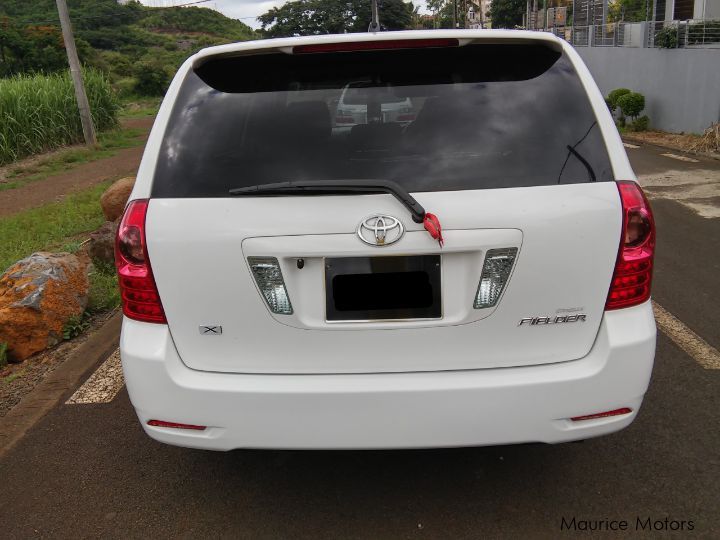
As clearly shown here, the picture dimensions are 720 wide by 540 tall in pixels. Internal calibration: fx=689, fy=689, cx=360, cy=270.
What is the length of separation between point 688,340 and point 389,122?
2.84m

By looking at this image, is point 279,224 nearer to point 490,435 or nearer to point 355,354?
point 355,354

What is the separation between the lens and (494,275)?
7.48ft

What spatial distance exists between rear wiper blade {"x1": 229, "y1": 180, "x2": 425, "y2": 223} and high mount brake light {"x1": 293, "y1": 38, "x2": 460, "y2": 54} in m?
0.54

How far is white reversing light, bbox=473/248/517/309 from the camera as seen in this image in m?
2.26

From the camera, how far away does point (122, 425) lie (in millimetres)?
3547

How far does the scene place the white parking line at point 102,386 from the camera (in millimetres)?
3881

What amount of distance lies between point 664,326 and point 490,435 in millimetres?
2704

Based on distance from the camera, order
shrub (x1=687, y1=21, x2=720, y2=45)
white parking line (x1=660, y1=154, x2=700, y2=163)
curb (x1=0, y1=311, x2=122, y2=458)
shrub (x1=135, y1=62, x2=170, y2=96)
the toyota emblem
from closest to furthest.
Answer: the toyota emblem → curb (x1=0, y1=311, x2=122, y2=458) → white parking line (x1=660, y1=154, x2=700, y2=163) → shrub (x1=687, y1=21, x2=720, y2=45) → shrub (x1=135, y1=62, x2=170, y2=96)

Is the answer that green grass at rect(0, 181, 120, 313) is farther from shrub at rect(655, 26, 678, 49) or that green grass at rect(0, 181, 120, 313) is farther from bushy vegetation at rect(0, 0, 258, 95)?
bushy vegetation at rect(0, 0, 258, 95)

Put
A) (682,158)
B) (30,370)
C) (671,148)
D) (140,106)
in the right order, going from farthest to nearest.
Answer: (140,106), (671,148), (682,158), (30,370)

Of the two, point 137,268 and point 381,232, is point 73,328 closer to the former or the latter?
point 137,268

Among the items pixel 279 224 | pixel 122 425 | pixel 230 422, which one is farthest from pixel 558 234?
pixel 122 425

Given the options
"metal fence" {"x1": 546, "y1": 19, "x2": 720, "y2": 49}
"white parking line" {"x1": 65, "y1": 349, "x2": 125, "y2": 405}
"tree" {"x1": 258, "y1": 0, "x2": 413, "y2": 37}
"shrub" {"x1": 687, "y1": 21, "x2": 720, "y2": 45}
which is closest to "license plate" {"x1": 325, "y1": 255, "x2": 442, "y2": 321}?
"white parking line" {"x1": 65, "y1": 349, "x2": 125, "y2": 405}

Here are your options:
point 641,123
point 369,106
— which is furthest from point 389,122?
point 641,123
